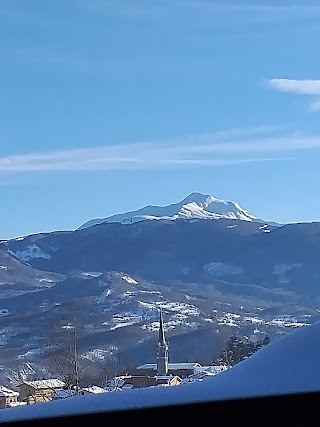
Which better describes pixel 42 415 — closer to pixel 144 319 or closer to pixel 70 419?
pixel 70 419

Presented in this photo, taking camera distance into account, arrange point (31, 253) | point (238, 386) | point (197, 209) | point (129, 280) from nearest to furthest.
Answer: point (238, 386) → point (129, 280) → point (31, 253) → point (197, 209)

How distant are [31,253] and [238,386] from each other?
26.6 metres

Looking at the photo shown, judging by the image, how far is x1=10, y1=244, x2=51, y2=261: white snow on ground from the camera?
88.6 feet

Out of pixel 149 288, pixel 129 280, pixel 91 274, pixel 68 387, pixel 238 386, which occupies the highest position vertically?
pixel 91 274

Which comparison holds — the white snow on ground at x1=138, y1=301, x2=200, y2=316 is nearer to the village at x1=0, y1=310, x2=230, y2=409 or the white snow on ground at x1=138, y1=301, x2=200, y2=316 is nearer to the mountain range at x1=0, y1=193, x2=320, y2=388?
the mountain range at x1=0, y1=193, x2=320, y2=388

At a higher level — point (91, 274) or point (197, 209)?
Answer: point (197, 209)

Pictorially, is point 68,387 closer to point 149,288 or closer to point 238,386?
point 238,386

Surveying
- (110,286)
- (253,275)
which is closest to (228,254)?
(253,275)

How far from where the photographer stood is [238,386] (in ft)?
4.77

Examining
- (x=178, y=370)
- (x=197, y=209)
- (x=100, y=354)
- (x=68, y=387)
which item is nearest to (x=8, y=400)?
(x=68, y=387)

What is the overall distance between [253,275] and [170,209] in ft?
92.7

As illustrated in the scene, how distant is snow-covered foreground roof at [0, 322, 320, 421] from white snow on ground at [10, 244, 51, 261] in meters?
25.3

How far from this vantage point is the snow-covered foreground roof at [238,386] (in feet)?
4.48

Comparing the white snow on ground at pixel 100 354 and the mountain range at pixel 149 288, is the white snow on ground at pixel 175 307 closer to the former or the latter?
the mountain range at pixel 149 288
